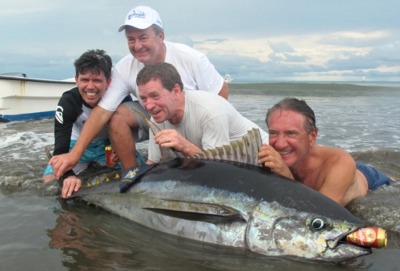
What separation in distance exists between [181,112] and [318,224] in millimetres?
1892

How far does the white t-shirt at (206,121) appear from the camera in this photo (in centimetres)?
431

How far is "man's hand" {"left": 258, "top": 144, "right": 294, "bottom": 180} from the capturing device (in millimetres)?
3648

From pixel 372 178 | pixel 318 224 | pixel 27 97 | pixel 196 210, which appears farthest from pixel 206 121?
pixel 27 97

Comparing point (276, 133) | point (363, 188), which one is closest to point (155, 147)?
point (276, 133)

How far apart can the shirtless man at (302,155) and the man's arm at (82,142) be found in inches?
89.6

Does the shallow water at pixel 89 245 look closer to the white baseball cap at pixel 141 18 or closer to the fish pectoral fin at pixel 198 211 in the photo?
the fish pectoral fin at pixel 198 211

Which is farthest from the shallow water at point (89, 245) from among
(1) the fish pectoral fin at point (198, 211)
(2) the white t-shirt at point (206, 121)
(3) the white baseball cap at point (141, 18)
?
(3) the white baseball cap at point (141, 18)

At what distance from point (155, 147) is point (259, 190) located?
A: 1.84m

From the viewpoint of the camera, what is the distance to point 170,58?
5.45 m

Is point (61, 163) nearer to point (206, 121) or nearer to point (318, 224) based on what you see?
point (206, 121)

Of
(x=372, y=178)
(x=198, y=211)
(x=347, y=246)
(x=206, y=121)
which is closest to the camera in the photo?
(x=347, y=246)

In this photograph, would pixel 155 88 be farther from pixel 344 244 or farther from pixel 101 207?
pixel 344 244

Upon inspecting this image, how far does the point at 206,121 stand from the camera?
4.32 metres

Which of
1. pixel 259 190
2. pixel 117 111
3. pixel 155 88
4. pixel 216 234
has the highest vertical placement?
pixel 155 88
